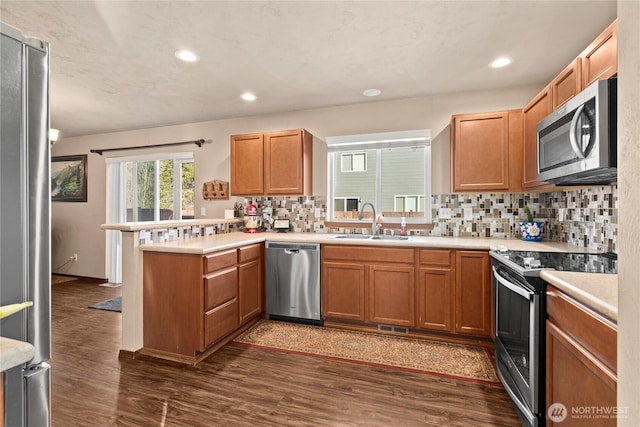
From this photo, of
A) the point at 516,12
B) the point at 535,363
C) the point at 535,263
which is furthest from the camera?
the point at 516,12

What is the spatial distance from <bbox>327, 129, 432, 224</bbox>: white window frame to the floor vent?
3.95ft

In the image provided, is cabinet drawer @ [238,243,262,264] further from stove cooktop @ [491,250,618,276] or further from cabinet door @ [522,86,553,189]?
cabinet door @ [522,86,553,189]

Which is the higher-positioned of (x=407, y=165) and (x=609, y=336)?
(x=407, y=165)

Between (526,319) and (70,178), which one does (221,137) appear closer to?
(70,178)

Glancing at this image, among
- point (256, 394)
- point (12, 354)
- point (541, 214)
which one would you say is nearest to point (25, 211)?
point (12, 354)

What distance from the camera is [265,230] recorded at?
13.5 ft

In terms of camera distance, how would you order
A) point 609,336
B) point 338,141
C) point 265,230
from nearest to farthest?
point 609,336 < point 338,141 < point 265,230

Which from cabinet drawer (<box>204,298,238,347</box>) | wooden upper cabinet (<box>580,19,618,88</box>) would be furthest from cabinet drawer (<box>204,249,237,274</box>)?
wooden upper cabinet (<box>580,19,618,88</box>)

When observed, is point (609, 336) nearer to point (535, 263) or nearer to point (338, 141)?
point (535, 263)

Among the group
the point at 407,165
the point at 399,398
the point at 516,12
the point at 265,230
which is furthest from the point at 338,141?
the point at 399,398

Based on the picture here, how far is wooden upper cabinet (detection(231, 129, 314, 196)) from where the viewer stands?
3.60 meters

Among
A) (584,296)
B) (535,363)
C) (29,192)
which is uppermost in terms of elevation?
(29,192)

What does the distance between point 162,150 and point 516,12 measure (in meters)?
4.69

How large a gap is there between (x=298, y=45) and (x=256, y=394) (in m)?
2.55
